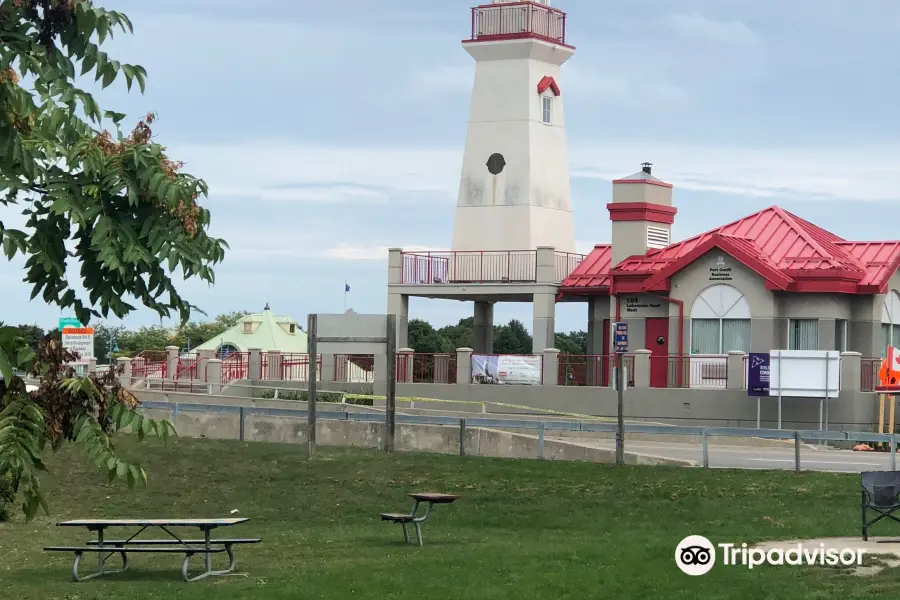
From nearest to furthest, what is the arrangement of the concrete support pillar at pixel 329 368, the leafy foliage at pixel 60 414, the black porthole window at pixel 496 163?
the leafy foliage at pixel 60 414 → the concrete support pillar at pixel 329 368 → the black porthole window at pixel 496 163

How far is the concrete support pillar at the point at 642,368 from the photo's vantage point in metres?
43.7

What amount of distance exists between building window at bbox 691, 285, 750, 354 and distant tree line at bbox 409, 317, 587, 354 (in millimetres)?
43781

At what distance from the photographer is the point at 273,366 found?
51.8 metres

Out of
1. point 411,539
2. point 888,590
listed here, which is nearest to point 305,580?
point 411,539

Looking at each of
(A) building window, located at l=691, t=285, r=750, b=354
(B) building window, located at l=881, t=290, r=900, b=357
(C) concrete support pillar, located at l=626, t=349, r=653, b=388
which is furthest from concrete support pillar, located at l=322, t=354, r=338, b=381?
(B) building window, located at l=881, t=290, r=900, b=357

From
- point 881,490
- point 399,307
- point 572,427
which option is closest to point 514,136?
point 399,307

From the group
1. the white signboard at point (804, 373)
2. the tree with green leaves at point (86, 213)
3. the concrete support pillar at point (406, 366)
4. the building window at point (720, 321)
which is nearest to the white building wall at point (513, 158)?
the concrete support pillar at point (406, 366)

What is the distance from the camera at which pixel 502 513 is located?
79.9 ft

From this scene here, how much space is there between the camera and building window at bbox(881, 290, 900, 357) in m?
44.3

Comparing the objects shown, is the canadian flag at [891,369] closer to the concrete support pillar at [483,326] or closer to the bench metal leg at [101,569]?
the concrete support pillar at [483,326]

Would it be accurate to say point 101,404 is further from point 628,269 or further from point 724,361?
point 628,269

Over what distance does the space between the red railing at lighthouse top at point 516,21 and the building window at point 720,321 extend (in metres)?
12.0

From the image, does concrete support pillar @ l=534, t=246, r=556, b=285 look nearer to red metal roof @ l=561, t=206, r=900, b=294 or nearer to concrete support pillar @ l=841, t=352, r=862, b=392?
red metal roof @ l=561, t=206, r=900, b=294

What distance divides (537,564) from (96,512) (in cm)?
1072
